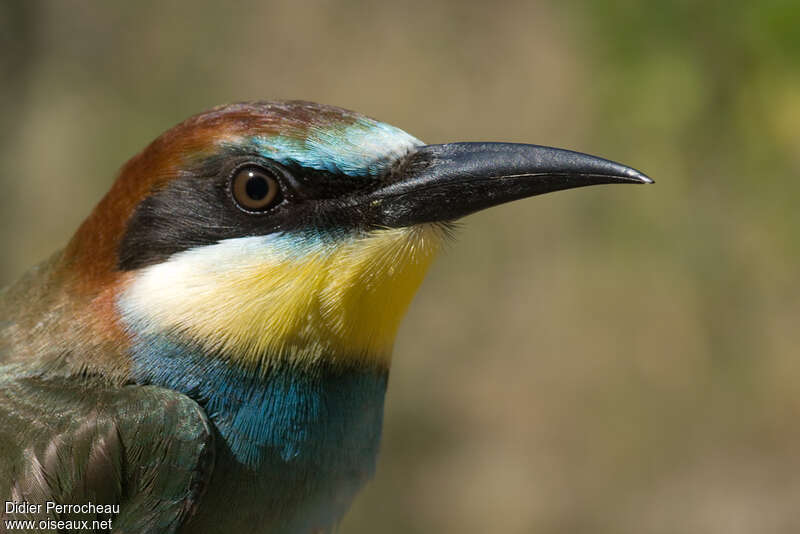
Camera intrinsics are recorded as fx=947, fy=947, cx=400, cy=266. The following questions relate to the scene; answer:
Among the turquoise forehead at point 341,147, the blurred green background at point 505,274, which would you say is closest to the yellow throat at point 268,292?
the turquoise forehead at point 341,147

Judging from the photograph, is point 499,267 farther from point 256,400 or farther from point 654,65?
point 256,400

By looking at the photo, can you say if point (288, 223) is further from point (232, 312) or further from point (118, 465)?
point (118, 465)

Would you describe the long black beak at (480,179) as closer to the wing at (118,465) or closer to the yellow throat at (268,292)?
the yellow throat at (268,292)

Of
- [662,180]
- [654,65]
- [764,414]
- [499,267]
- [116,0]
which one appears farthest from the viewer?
[499,267]

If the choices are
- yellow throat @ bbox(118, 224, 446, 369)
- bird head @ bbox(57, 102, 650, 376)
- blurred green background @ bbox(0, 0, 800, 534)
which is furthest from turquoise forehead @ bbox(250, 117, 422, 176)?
blurred green background @ bbox(0, 0, 800, 534)

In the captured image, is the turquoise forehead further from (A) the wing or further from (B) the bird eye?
(A) the wing

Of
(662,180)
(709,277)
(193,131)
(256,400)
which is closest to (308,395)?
(256,400)

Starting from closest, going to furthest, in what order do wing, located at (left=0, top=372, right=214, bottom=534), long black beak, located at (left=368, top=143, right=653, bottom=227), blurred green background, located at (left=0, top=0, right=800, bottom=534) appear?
wing, located at (left=0, top=372, right=214, bottom=534) → long black beak, located at (left=368, top=143, right=653, bottom=227) → blurred green background, located at (left=0, top=0, right=800, bottom=534)

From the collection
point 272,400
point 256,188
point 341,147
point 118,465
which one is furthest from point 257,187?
point 118,465
